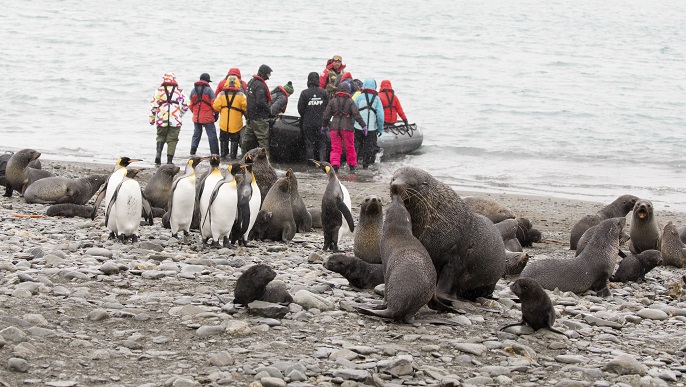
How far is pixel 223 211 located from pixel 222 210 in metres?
0.02

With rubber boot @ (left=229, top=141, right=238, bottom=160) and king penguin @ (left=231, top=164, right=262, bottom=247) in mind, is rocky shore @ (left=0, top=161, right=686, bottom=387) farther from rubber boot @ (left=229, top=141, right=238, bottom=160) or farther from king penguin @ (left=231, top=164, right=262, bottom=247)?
rubber boot @ (left=229, top=141, right=238, bottom=160)

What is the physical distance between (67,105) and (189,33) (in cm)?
2369

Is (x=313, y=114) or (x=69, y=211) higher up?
(x=313, y=114)

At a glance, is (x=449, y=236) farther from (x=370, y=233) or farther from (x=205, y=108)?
(x=205, y=108)

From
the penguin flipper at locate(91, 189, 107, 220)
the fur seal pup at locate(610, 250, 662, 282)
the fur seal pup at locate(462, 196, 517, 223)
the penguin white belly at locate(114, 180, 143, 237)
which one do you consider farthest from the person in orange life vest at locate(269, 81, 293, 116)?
the fur seal pup at locate(610, 250, 662, 282)

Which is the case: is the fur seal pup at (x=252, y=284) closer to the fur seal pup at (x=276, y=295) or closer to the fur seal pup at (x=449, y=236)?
the fur seal pup at (x=276, y=295)

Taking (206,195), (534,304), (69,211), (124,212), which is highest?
(206,195)

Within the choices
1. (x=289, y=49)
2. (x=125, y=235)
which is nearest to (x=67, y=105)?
(x=289, y=49)

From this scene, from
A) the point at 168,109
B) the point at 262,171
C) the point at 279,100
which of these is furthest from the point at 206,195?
the point at 279,100

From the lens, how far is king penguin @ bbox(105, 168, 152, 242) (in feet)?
31.4

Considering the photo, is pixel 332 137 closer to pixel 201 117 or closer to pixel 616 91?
pixel 201 117

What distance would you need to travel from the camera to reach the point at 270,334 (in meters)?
6.12

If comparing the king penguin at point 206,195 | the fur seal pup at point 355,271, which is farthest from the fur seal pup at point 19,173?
the fur seal pup at point 355,271

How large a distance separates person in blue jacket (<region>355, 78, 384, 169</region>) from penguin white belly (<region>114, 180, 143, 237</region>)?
972cm
